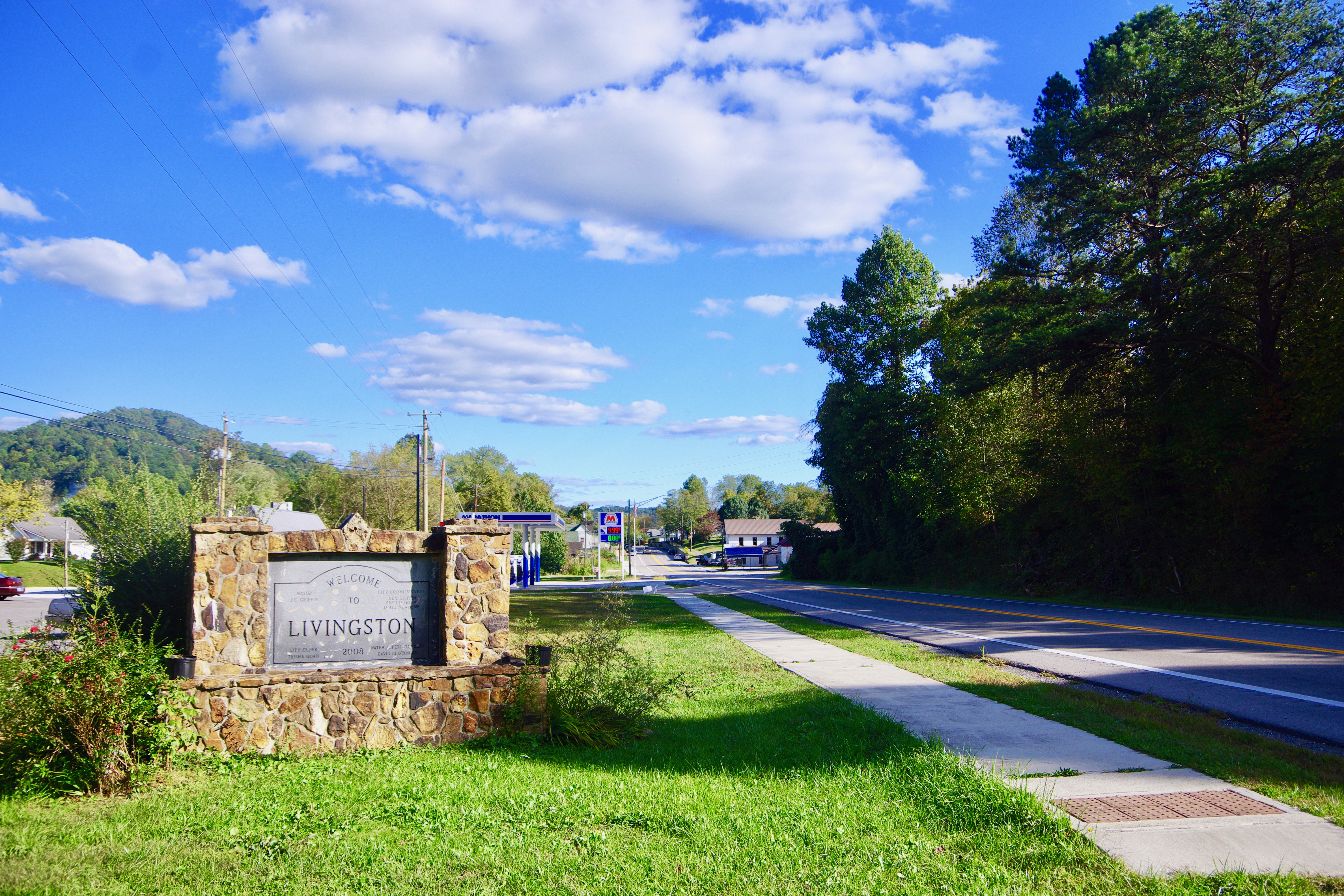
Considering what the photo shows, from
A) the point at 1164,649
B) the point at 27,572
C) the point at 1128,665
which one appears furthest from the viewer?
the point at 27,572

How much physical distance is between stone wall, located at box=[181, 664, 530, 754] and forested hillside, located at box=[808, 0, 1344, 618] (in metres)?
18.1

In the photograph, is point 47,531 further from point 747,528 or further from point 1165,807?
point 1165,807

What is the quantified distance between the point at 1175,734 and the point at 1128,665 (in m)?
4.34

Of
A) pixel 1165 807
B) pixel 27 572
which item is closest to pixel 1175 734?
pixel 1165 807

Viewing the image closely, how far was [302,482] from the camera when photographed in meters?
78.8

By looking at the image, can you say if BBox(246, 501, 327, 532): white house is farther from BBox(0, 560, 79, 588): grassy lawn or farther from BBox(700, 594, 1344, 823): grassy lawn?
BBox(0, 560, 79, 588): grassy lawn

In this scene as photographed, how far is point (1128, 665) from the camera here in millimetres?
10164

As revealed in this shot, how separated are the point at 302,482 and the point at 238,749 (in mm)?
79980

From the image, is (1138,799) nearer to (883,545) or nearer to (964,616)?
(964,616)

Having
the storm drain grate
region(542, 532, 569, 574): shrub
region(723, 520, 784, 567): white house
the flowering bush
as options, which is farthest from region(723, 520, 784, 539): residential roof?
the storm drain grate

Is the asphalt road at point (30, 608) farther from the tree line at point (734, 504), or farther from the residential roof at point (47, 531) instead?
the tree line at point (734, 504)

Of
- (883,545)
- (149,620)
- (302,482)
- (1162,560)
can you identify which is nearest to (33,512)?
(302,482)

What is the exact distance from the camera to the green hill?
51.2m

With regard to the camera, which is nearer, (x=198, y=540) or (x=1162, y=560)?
(x=198, y=540)
